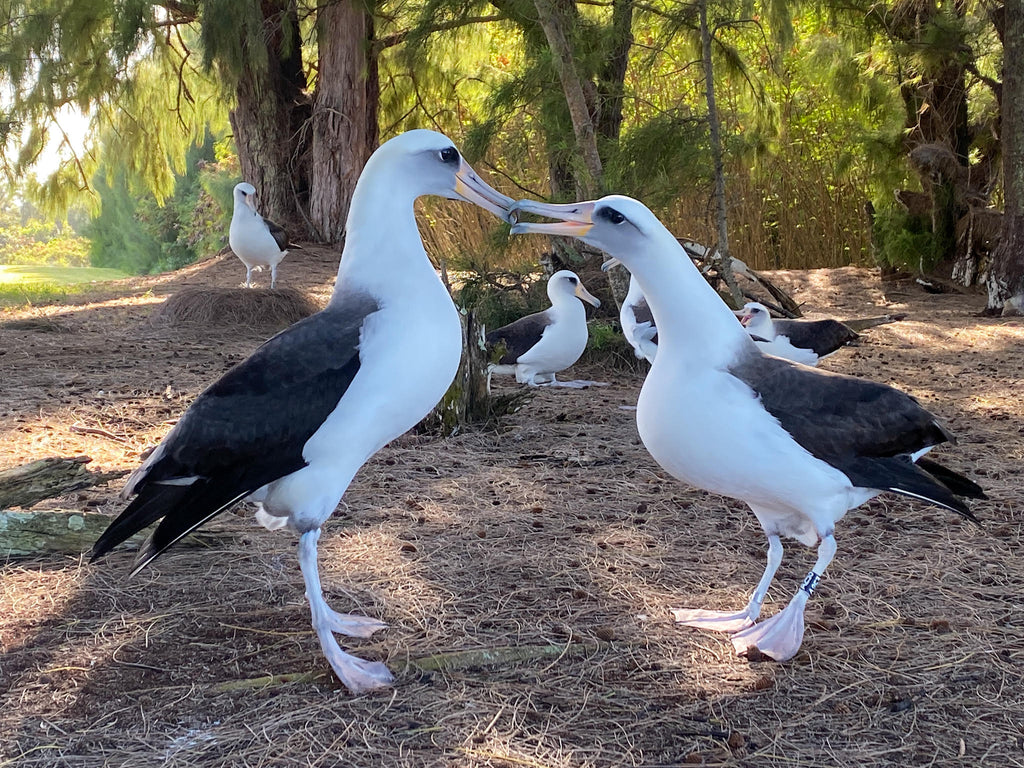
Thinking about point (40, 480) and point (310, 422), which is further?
point (40, 480)

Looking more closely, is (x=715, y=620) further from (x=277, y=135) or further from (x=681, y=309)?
(x=277, y=135)

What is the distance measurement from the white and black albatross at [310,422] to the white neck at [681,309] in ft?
2.01

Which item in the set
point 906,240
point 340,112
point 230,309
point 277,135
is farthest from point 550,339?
point 277,135

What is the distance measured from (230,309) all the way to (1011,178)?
7.72 metres

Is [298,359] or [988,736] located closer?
[988,736]

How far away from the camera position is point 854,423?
9.22 feet

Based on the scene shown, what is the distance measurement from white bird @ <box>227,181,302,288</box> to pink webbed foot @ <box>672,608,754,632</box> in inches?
316

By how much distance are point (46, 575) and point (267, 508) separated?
989mm

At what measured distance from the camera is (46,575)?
3.30 m

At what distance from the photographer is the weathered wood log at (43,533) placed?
342 centimetres

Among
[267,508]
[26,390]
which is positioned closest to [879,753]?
[267,508]

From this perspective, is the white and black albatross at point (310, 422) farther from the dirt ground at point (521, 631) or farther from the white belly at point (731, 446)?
the white belly at point (731, 446)

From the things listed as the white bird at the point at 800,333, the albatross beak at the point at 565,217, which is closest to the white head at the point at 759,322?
the white bird at the point at 800,333

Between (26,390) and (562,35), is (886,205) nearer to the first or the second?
(562,35)
